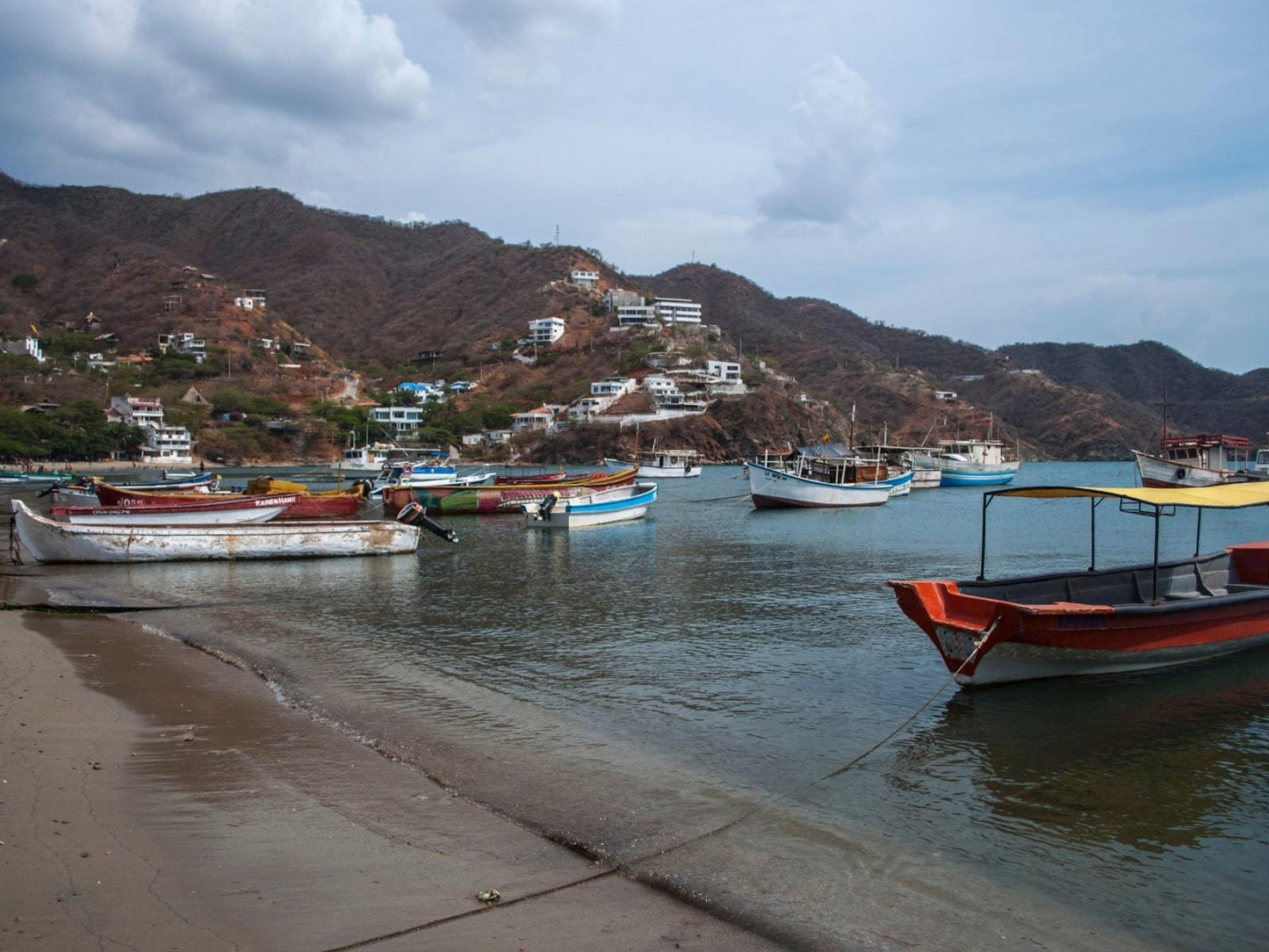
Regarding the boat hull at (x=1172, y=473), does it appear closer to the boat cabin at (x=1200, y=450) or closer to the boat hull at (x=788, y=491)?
the boat cabin at (x=1200, y=450)

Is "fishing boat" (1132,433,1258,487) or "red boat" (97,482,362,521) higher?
"fishing boat" (1132,433,1258,487)

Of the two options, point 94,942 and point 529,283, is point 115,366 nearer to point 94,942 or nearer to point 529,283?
point 529,283

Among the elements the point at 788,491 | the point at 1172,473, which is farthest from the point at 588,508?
the point at 1172,473

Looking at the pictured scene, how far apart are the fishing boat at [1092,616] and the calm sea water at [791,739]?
1.19ft

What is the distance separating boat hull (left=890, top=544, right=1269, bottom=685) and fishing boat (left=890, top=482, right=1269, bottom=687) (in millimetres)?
15

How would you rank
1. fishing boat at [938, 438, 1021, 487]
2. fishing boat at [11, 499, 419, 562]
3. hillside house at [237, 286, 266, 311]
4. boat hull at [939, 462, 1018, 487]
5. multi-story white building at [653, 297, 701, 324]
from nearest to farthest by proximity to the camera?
fishing boat at [11, 499, 419, 562] → boat hull at [939, 462, 1018, 487] → fishing boat at [938, 438, 1021, 487] → multi-story white building at [653, 297, 701, 324] → hillside house at [237, 286, 266, 311]

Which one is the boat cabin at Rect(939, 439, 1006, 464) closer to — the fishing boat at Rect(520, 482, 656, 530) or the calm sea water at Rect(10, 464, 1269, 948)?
the fishing boat at Rect(520, 482, 656, 530)

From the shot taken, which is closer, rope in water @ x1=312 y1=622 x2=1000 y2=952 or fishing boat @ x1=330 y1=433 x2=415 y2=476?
rope in water @ x1=312 y1=622 x2=1000 y2=952

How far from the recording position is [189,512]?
28.5 meters

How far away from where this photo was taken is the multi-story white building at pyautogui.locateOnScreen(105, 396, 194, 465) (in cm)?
9444

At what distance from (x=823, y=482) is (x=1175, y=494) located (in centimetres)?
3777

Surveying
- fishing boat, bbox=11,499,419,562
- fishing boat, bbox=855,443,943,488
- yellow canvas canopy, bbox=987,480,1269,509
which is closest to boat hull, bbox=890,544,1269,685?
yellow canvas canopy, bbox=987,480,1269,509

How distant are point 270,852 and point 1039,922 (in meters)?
5.06

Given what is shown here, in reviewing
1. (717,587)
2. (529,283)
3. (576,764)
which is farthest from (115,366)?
(576,764)
